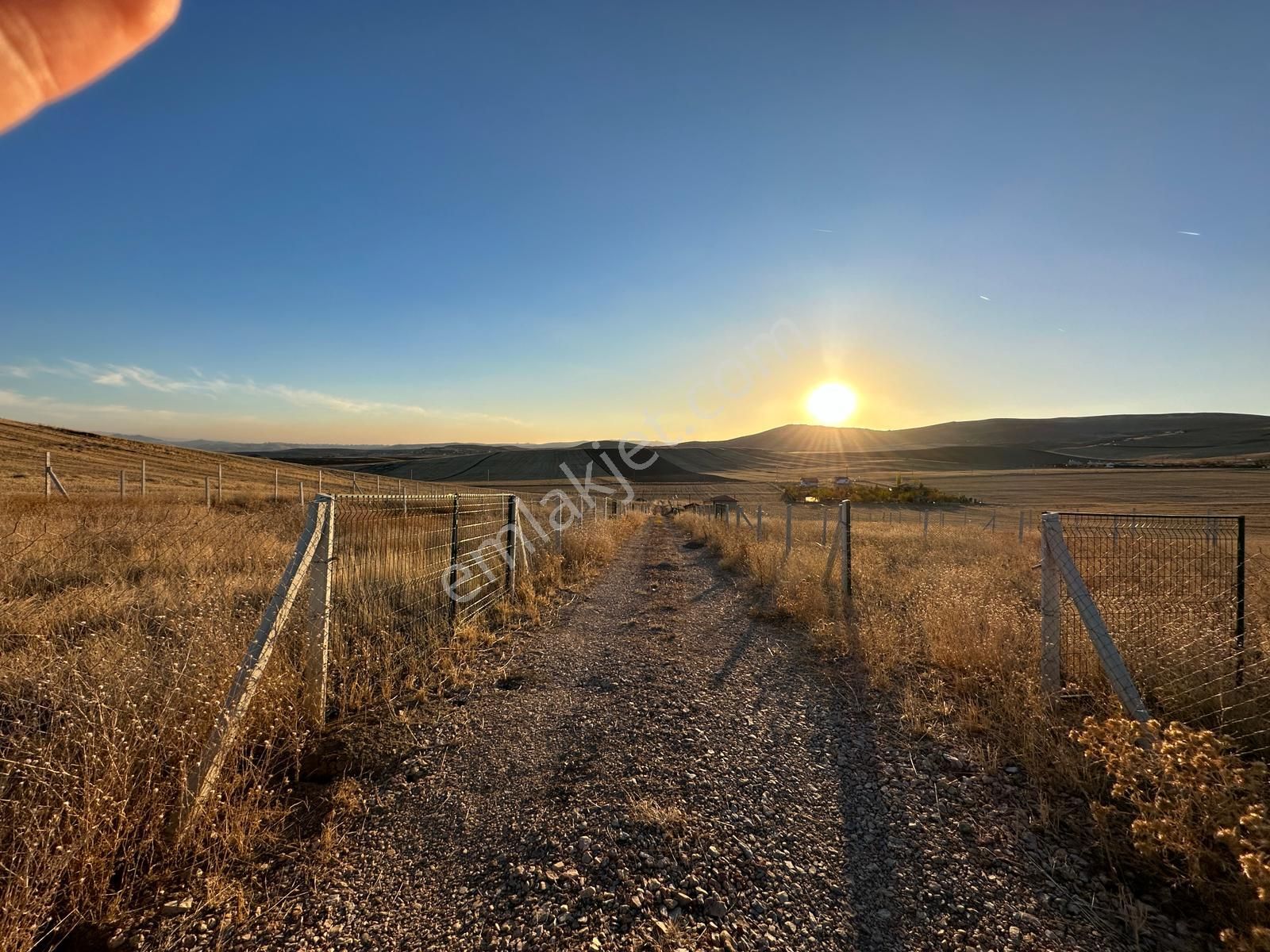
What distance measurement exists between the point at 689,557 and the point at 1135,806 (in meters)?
11.3

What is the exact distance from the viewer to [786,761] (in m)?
3.70

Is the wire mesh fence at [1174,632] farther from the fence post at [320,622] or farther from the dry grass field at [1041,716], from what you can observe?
the fence post at [320,622]

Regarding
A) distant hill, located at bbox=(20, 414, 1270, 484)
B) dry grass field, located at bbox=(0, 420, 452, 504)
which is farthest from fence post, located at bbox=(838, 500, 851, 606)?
distant hill, located at bbox=(20, 414, 1270, 484)

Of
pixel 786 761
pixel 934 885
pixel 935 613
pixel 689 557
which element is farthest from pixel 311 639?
pixel 689 557

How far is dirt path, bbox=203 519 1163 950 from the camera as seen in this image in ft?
7.39

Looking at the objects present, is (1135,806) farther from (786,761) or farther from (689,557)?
(689,557)

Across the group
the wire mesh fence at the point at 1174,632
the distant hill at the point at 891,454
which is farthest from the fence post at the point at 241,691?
the distant hill at the point at 891,454

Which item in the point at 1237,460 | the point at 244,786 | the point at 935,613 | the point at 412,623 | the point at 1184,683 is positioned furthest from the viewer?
the point at 1237,460

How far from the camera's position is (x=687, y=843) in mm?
2791

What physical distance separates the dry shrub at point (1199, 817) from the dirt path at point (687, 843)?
0.39 meters

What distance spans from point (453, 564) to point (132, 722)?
3.56m

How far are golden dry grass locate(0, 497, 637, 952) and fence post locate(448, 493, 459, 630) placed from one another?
25cm

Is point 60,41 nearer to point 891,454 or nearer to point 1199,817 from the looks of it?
point 1199,817

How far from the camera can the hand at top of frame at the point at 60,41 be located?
684 mm
